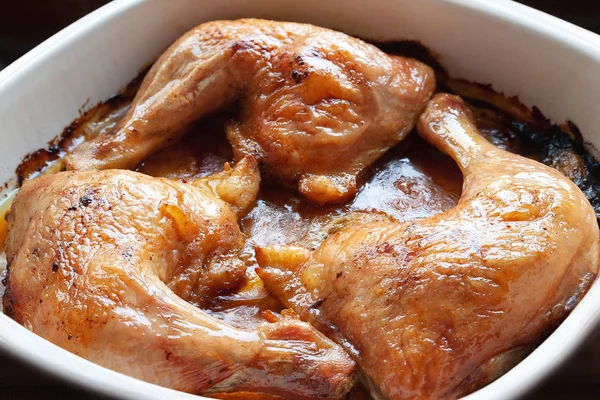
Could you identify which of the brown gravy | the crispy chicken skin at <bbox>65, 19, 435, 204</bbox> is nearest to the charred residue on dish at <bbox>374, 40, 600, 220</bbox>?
the brown gravy

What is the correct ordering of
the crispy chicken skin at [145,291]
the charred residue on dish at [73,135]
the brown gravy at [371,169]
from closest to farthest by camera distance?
1. the crispy chicken skin at [145,291]
2. the brown gravy at [371,169]
3. the charred residue on dish at [73,135]

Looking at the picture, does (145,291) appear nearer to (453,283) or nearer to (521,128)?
(453,283)

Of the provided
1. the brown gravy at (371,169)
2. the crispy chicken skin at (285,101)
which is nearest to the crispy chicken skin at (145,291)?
the brown gravy at (371,169)

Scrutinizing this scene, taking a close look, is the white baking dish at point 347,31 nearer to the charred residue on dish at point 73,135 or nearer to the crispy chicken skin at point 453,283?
the charred residue on dish at point 73,135

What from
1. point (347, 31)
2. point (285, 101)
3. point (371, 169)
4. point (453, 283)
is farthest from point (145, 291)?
point (347, 31)

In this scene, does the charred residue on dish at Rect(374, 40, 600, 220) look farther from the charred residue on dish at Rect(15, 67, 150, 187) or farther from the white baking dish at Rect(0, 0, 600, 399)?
the charred residue on dish at Rect(15, 67, 150, 187)

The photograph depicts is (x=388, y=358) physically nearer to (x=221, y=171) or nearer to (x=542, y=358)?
(x=542, y=358)
